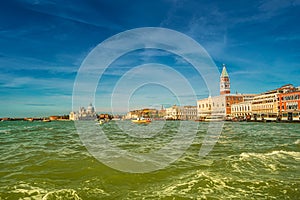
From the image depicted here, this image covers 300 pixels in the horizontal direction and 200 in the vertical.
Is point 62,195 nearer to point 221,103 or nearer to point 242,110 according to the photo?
point 242,110

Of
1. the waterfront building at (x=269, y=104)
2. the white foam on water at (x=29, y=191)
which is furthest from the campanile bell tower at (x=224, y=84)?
the white foam on water at (x=29, y=191)

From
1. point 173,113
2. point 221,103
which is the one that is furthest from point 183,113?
point 221,103

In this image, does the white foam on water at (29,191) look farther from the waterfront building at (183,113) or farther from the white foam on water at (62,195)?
the waterfront building at (183,113)

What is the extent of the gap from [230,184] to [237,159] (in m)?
3.97

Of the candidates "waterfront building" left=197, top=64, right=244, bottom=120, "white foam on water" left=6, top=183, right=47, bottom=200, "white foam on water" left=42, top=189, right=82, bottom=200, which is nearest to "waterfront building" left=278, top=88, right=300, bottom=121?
"waterfront building" left=197, top=64, right=244, bottom=120

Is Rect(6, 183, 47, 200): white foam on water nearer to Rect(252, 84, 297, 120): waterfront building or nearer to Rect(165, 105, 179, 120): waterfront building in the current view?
Rect(252, 84, 297, 120): waterfront building

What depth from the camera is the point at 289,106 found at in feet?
216

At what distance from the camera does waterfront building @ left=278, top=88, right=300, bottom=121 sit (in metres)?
61.7

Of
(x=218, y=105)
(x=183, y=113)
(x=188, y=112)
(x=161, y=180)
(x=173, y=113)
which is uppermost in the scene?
(x=218, y=105)

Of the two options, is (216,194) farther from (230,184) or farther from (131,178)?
(131,178)

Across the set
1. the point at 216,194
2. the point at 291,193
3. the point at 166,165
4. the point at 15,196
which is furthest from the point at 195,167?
the point at 15,196

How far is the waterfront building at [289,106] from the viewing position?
61.7 metres

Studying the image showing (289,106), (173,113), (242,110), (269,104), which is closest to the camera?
(289,106)

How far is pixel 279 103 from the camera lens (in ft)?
232
